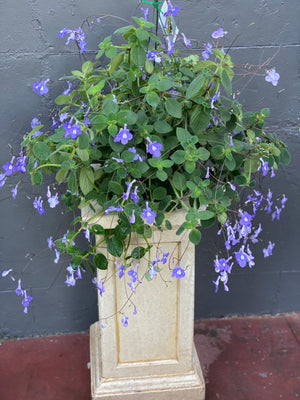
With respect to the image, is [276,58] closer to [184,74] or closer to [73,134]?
[184,74]

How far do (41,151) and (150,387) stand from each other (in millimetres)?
1135

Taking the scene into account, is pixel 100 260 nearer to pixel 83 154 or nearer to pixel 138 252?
pixel 138 252

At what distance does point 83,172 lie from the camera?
1406 millimetres

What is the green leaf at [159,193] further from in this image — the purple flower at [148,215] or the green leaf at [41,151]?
the green leaf at [41,151]

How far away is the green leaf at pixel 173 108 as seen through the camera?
133cm

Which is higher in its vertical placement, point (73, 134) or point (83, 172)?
point (73, 134)

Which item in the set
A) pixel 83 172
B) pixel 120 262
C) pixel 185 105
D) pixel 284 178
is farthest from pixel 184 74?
pixel 284 178

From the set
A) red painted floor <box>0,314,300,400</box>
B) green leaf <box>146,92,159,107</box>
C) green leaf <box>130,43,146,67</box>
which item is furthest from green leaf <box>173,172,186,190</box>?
red painted floor <box>0,314,300,400</box>

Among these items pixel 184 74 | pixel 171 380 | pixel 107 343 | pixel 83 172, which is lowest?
pixel 171 380

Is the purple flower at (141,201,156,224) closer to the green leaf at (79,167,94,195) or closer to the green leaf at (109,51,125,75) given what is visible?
the green leaf at (79,167,94,195)

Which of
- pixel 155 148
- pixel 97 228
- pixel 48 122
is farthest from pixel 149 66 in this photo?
pixel 48 122

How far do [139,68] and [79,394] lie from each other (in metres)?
1.46

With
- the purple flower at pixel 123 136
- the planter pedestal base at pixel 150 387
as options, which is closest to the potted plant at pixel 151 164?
the purple flower at pixel 123 136

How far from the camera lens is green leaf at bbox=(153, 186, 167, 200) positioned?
57.0 inches
